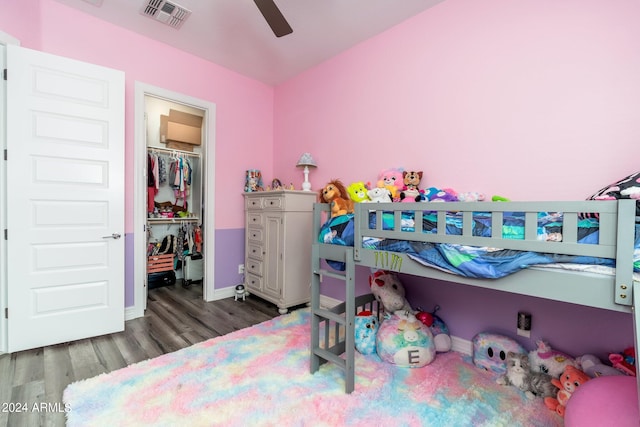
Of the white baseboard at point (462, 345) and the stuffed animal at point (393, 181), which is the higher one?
the stuffed animal at point (393, 181)

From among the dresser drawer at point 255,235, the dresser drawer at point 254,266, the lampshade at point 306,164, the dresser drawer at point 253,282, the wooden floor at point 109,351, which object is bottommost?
the wooden floor at point 109,351

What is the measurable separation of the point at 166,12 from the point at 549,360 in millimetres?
3668

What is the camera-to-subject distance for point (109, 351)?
2113mm

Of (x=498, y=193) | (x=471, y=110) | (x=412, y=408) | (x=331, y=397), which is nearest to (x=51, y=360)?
(x=331, y=397)

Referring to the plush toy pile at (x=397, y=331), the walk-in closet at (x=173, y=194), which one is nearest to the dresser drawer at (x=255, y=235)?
the walk-in closet at (x=173, y=194)

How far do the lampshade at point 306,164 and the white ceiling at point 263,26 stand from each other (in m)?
1.02

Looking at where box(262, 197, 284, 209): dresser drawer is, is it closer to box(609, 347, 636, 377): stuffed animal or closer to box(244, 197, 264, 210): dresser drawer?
box(244, 197, 264, 210): dresser drawer

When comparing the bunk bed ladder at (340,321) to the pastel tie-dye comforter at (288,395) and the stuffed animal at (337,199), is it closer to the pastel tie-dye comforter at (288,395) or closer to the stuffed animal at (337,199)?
the pastel tie-dye comforter at (288,395)

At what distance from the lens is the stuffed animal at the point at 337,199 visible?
7.05 feet

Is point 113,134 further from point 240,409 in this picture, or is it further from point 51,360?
point 240,409

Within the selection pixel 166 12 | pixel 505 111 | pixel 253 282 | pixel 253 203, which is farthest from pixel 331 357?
pixel 166 12

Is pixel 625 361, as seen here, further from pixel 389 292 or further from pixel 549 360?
pixel 389 292

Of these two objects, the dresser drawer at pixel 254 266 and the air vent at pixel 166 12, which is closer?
the air vent at pixel 166 12

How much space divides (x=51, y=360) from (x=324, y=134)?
285 cm
